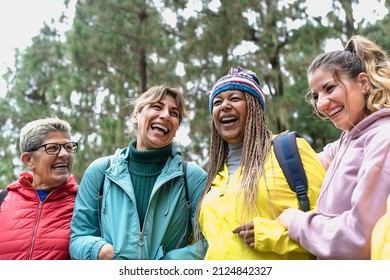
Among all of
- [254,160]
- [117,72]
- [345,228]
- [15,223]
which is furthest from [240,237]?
[117,72]

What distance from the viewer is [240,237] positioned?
2.07 meters

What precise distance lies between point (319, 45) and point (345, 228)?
22.1ft

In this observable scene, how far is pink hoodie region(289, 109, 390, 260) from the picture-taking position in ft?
5.40

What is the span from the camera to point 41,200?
2713mm

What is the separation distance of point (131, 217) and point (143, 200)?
0.12m

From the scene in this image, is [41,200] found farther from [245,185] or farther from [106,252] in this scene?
[245,185]

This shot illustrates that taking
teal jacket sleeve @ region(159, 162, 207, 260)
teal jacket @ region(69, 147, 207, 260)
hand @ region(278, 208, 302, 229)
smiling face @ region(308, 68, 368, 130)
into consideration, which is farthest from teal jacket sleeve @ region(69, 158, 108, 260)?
smiling face @ region(308, 68, 368, 130)

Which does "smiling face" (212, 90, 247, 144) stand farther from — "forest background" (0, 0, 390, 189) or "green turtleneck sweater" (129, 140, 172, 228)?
"forest background" (0, 0, 390, 189)

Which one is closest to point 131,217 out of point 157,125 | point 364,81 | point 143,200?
point 143,200

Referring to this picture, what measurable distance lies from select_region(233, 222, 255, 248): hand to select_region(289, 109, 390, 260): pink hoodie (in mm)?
163

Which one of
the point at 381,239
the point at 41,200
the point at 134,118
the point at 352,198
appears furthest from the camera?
the point at 134,118

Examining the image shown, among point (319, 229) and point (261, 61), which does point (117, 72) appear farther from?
point (319, 229)

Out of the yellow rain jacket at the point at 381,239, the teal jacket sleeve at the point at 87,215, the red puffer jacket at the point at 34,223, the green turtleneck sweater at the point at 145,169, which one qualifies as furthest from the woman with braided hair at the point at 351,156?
the red puffer jacket at the point at 34,223

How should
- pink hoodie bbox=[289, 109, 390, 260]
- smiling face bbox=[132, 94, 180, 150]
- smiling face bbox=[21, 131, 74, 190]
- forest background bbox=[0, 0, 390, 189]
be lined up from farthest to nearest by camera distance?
1. forest background bbox=[0, 0, 390, 189]
2. smiling face bbox=[21, 131, 74, 190]
3. smiling face bbox=[132, 94, 180, 150]
4. pink hoodie bbox=[289, 109, 390, 260]
